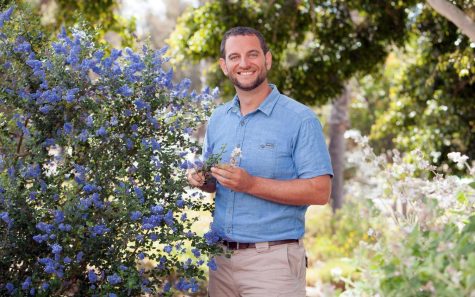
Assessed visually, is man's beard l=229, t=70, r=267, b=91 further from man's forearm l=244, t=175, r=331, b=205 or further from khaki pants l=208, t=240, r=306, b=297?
khaki pants l=208, t=240, r=306, b=297

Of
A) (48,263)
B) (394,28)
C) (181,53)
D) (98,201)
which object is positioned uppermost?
(394,28)

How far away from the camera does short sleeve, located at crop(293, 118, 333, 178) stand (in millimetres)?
2844

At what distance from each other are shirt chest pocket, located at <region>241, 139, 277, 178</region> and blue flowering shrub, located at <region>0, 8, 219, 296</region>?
12.9 inches

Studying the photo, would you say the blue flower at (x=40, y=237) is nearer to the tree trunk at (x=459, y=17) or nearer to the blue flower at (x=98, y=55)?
the blue flower at (x=98, y=55)

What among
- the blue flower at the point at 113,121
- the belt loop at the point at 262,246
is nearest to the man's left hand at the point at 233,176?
the belt loop at the point at 262,246

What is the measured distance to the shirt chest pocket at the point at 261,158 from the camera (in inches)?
Result: 115

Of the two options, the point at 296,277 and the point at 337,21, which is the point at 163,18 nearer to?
the point at 337,21

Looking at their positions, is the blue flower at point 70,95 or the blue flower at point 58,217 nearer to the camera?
the blue flower at point 58,217

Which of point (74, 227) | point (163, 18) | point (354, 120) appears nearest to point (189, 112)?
point (74, 227)

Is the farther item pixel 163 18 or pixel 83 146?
pixel 163 18

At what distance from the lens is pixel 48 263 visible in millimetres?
2877

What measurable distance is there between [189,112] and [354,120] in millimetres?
20804

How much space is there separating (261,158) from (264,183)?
7.6 inches

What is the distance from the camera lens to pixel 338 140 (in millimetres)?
13258
